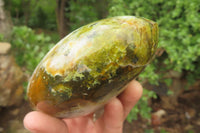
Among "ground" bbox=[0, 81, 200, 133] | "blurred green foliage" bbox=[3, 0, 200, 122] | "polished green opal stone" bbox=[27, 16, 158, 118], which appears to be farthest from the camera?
"ground" bbox=[0, 81, 200, 133]

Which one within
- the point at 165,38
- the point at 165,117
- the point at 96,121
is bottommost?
the point at 165,117

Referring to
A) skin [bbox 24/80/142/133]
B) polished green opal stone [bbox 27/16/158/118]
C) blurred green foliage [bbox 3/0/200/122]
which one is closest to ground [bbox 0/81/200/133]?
blurred green foliage [bbox 3/0/200/122]

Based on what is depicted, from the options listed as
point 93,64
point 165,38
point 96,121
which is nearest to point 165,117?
point 165,38

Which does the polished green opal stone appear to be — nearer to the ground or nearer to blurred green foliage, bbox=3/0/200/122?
blurred green foliage, bbox=3/0/200/122

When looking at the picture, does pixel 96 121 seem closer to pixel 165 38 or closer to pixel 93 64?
pixel 93 64

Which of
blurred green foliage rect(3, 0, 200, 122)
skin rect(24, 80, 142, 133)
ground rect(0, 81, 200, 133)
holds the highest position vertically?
blurred green foliage rect(3, 0, 200, 122)

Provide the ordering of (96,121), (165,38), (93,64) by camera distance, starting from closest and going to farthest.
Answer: (93,64) < (96,121) < (165,38)

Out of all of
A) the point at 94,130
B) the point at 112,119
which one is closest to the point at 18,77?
the point at 94,130

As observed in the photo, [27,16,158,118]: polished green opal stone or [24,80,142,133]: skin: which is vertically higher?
[27,16,158,118]: polished green opal stone

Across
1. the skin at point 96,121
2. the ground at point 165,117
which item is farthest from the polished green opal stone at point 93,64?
the ground at point 165,117
